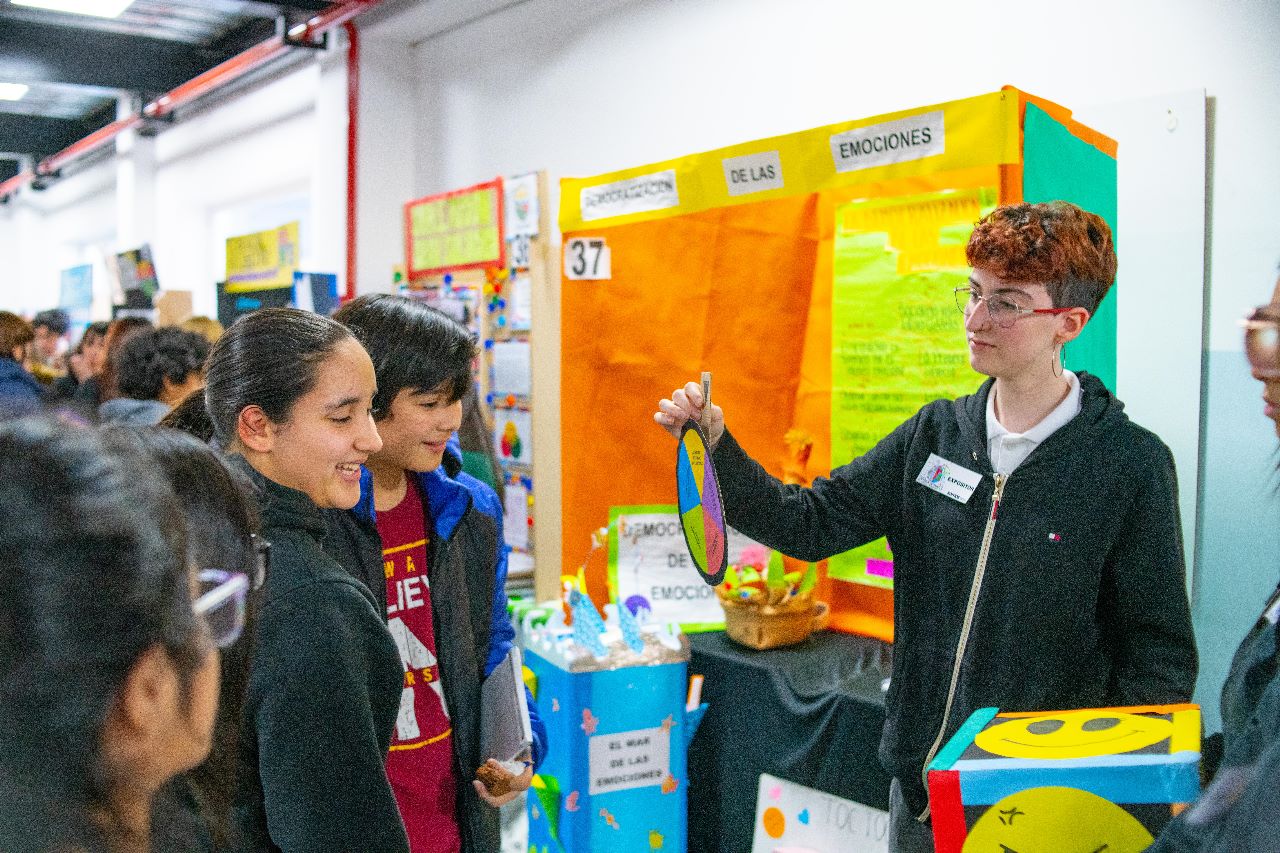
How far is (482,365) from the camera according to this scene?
4.65m

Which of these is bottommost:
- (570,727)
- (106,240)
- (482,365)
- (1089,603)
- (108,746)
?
(570,727)

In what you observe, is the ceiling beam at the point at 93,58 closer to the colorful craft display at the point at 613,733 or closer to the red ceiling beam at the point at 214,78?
the red ceiling beam at the point at 214,78

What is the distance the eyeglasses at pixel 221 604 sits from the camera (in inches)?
26.3

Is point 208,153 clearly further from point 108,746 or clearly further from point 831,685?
point 108,746

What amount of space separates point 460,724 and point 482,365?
301cm

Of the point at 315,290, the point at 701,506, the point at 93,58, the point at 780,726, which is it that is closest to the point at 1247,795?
the point at 701,506

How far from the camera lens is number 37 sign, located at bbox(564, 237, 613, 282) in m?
3.14

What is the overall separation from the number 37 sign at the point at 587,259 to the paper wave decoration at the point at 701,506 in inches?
57.3

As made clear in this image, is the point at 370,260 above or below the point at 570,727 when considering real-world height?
above

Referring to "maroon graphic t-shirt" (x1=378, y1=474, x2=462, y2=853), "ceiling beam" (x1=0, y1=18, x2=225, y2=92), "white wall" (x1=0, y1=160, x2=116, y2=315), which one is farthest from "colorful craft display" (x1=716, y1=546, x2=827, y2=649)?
"white wall" (x1=0, y1=160, x2=116, y2=315)

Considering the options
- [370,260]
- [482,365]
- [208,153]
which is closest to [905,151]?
[482,365]

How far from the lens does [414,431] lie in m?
1.73

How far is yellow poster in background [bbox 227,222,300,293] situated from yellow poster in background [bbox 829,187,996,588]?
3.12 m

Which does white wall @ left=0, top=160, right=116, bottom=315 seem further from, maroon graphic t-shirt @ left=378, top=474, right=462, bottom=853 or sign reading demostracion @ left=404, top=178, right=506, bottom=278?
maroon graphic t-shirt @ left=378, top=474, right=462, bottom=853
